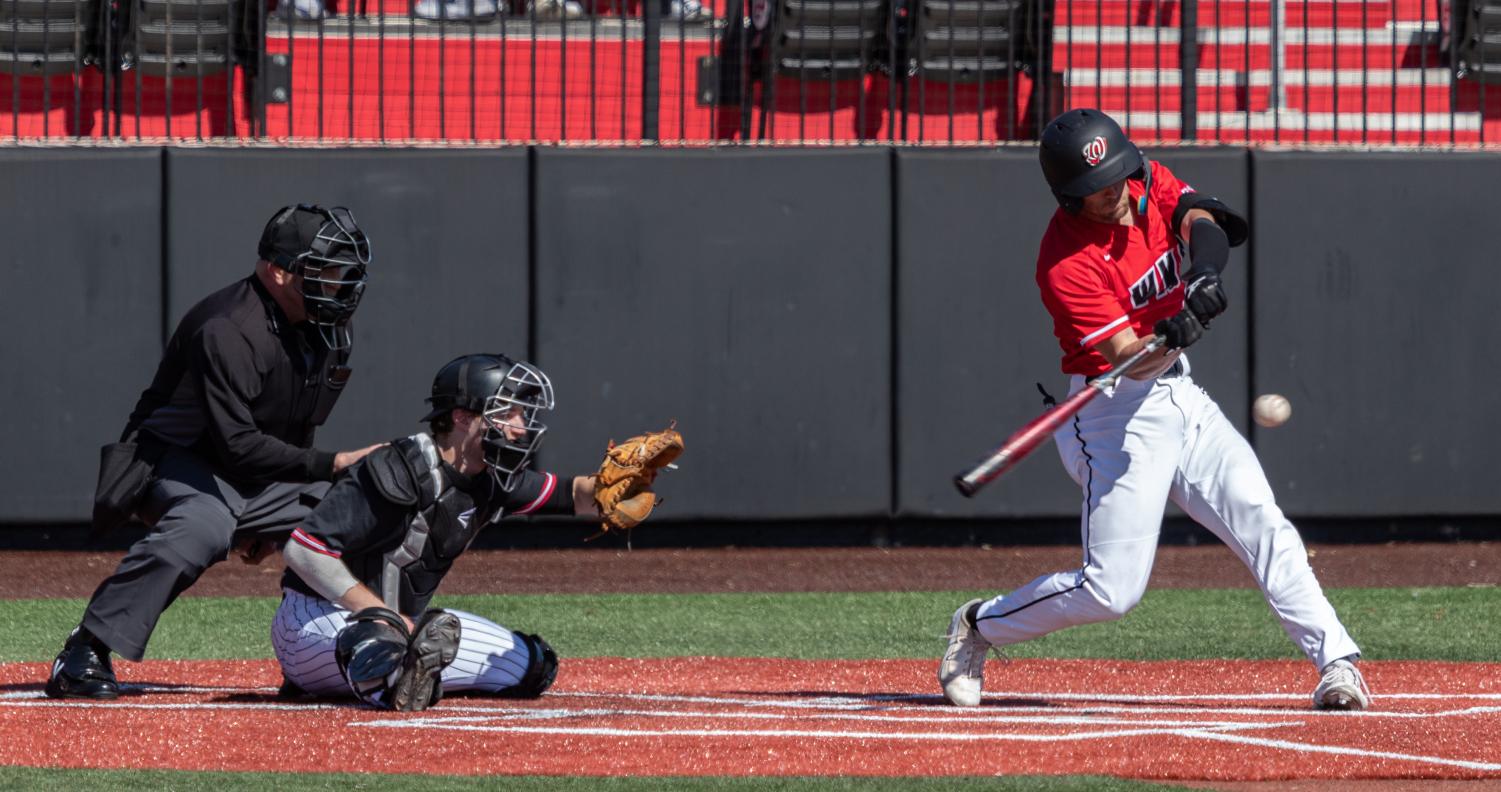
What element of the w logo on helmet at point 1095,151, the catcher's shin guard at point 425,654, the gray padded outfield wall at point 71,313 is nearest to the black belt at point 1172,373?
the w logo on helmet at point 1095,151

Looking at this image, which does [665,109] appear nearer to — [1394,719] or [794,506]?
[794,506]

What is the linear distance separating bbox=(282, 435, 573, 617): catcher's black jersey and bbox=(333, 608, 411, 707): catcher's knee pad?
20 centimetres

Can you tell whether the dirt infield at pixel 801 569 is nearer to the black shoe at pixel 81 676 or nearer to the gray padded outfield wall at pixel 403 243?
the gray padded outfield wall at pixel 403 243

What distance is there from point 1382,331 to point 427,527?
6697 millimetres

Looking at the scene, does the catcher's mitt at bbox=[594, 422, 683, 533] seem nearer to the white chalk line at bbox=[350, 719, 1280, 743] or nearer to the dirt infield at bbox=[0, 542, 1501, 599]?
the white chalk line at bbox=[350, 719, 1280, 743]

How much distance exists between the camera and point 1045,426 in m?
5.30

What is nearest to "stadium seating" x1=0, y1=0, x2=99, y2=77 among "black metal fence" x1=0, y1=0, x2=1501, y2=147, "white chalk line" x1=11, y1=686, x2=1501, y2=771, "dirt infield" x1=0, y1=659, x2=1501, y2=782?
"black metal fence" x1=0, y1=0, x2=1501, y2=147

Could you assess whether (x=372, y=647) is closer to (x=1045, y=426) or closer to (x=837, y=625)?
(x=1045, y=426)

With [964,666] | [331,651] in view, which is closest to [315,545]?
[331,651]

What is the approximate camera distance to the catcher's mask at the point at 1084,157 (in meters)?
5.39

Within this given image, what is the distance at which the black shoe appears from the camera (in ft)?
18.8

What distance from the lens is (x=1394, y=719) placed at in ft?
17.0

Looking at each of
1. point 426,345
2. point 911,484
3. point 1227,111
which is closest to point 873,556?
point 911,484

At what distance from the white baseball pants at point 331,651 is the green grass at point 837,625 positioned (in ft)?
5.06
